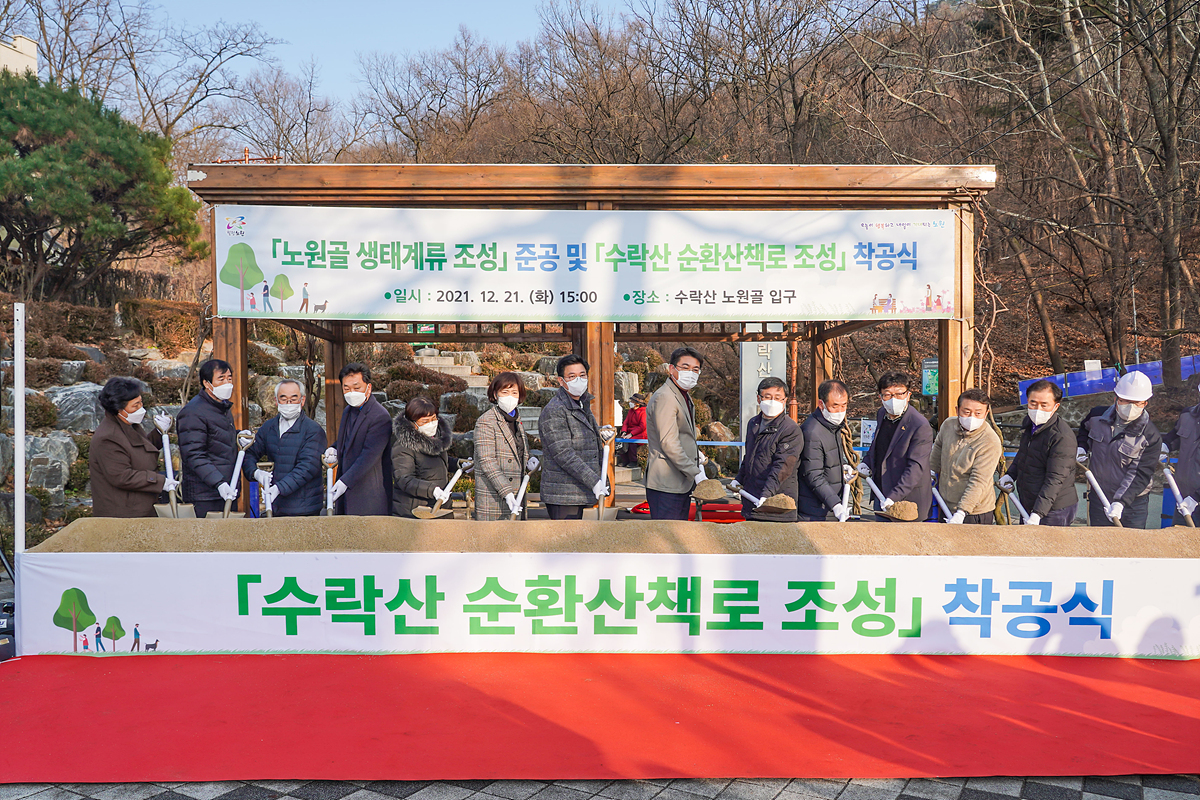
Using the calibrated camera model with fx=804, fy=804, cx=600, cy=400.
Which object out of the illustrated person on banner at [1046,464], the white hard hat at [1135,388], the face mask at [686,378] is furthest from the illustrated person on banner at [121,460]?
the white hard hat at [1135,388]

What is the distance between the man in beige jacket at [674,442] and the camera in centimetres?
525

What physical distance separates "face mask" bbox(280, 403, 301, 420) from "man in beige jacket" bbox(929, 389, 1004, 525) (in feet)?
13.9

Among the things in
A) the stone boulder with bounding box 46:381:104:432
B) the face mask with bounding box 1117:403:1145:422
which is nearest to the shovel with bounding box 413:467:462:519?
the face mask with bounding box 1117:403:1145:422

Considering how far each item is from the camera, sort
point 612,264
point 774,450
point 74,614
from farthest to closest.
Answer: point 612,264
point 774,450
point 74,614

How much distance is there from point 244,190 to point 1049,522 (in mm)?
6069

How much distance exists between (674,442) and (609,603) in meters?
1.32

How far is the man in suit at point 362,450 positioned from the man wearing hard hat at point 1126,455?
15.0ft

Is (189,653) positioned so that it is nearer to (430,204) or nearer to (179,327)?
(430,204)

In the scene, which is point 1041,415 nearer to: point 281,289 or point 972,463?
point 972,463

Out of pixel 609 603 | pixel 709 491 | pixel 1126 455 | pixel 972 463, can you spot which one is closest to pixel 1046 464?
pixel 972 463

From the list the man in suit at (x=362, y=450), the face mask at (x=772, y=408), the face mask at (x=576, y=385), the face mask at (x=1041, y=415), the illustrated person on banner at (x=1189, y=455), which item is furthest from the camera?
the illustrated person on banner at (x=1189, y=455)

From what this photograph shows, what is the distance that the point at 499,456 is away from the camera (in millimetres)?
5281

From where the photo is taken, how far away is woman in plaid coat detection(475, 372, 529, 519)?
5238 mm

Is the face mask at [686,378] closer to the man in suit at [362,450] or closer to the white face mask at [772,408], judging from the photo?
the white face mask at [772,408]
